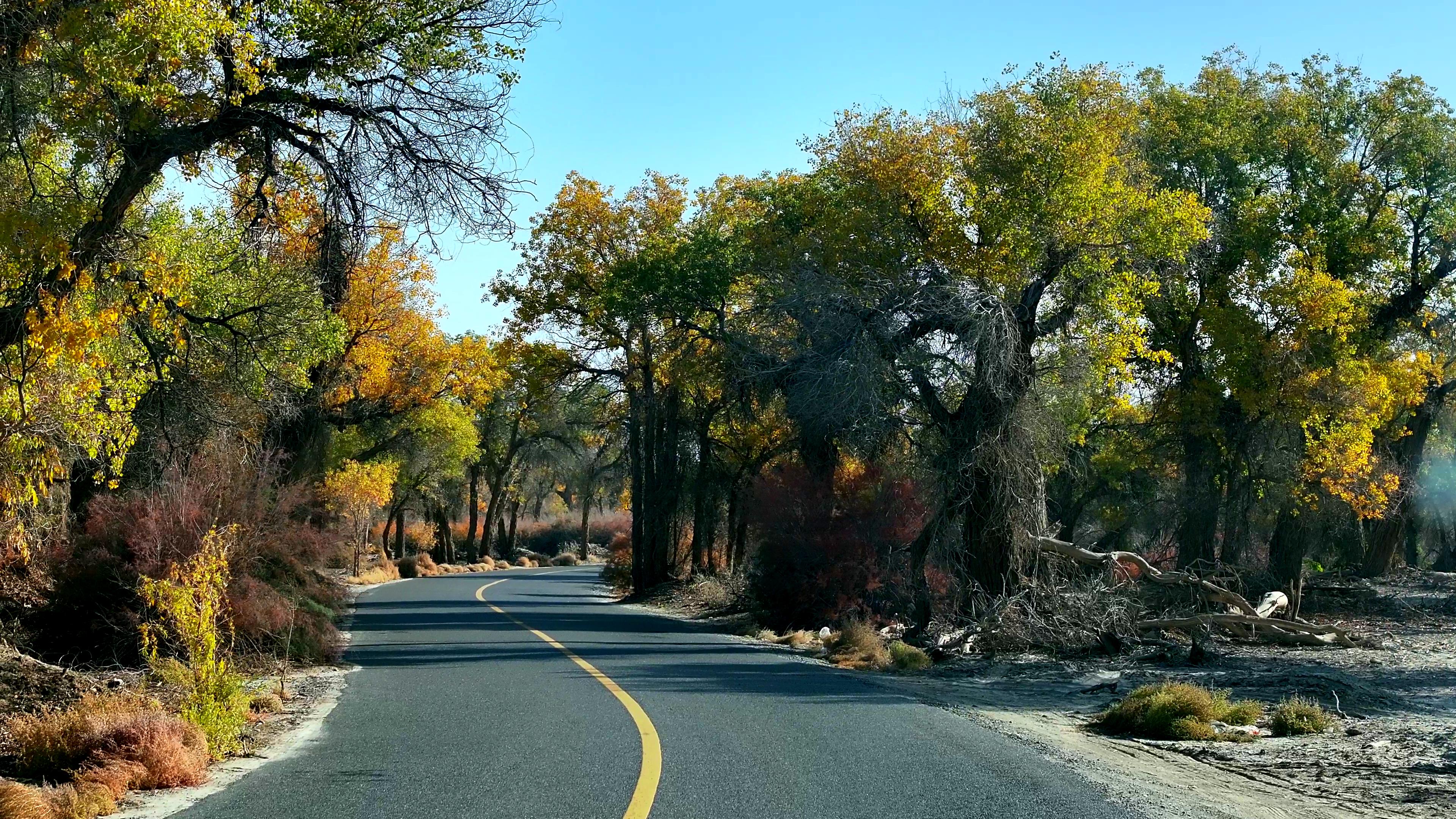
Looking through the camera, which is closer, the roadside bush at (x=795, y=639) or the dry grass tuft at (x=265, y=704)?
the dry grass tuft at (x=265, y=704)

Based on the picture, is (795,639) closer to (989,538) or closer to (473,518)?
(989,538)

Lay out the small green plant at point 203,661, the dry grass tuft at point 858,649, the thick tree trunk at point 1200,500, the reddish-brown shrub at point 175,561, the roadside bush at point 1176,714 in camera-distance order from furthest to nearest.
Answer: the thick tree trunk at point 1200,500, the dry grass tuft at point 858,649, the reddish-brown shrub at point 175,561, the roadside bush at point 1176,714, the small green plant at point 203,661

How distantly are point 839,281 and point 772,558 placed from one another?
25.7 feet

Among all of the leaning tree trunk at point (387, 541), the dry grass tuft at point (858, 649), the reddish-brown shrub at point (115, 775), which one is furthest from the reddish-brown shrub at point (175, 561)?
the leaning tree trunk at point (387, 541)

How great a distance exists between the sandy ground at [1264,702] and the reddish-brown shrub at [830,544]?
3.84m

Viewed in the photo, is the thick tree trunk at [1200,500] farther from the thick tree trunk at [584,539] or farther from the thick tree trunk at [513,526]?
the thick tree trunk at [513,526]

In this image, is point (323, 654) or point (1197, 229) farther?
point (1197, 229)

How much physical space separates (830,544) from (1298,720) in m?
14.1

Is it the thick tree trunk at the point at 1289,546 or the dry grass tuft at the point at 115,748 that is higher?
the thick tree trunk at the point at 1289,546

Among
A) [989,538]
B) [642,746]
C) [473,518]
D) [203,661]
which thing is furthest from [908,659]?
[473,518]

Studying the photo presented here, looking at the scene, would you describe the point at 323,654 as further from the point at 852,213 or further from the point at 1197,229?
the point at 1197,229

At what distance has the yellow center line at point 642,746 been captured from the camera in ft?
25.0

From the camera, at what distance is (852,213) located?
75.0ft

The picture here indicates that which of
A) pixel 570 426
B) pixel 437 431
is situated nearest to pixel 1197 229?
pixel 437 431
